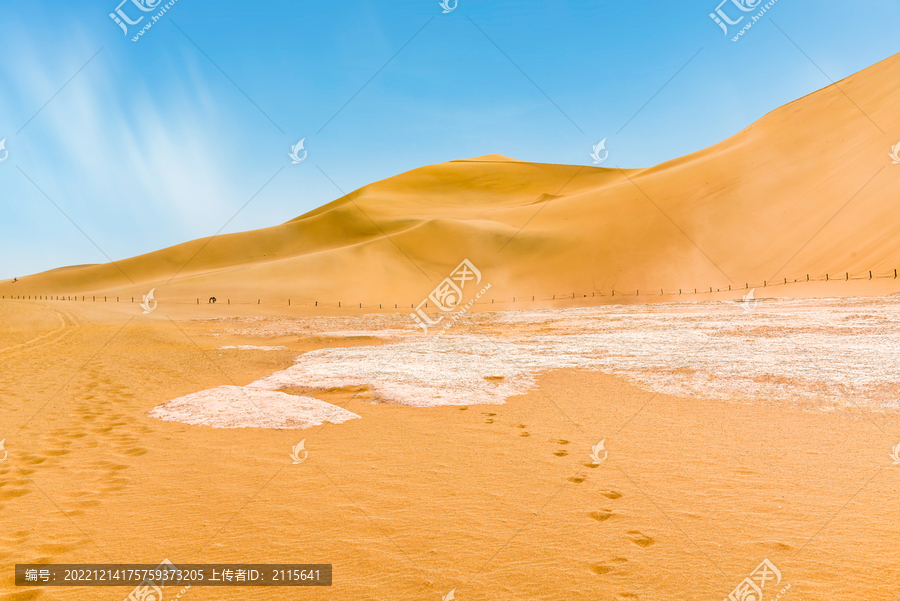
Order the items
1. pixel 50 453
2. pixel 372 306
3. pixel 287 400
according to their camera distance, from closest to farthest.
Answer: pixel 50 453 < pixel 287 400 < pixel 372 306

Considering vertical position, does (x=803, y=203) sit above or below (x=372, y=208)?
below

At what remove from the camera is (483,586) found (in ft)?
11.9

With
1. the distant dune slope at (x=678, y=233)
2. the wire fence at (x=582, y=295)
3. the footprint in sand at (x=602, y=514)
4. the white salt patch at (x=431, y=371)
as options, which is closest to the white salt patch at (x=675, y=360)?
the white salt patch at (x=431, y=371)

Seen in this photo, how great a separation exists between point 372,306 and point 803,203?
153 ft

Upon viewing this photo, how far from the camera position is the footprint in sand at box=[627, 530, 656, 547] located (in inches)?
166

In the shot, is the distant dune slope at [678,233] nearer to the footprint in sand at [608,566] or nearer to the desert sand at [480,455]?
the desert sand at [480,455]

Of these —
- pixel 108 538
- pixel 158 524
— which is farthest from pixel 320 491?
pixel 108 538

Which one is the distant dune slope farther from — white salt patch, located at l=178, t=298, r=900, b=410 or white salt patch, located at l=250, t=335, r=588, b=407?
white salt patch, located at l=250, t=335, r=588, b=407

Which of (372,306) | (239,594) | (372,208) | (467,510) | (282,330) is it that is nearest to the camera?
(239,594)

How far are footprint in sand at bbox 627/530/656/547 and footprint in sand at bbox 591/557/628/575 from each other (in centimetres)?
33

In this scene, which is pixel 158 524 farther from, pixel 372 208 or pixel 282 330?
pixel 372 208
